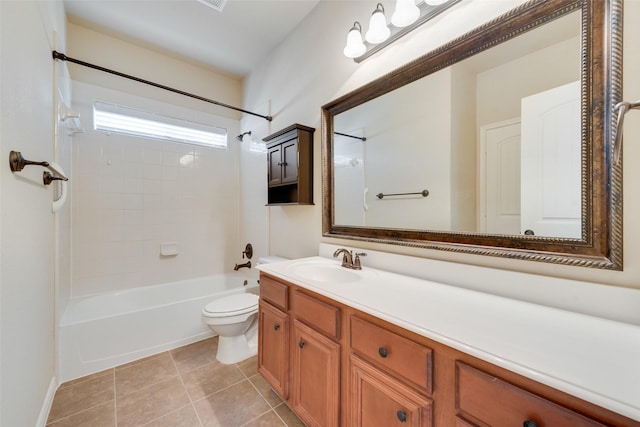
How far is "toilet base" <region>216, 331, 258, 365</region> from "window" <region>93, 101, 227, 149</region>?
7.14 ft

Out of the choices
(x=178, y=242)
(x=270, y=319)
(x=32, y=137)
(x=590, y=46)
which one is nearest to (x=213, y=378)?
(x=270, y=319)

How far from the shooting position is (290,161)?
202cm

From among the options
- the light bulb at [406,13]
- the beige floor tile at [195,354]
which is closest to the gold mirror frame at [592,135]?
the light bulb at [406,13]

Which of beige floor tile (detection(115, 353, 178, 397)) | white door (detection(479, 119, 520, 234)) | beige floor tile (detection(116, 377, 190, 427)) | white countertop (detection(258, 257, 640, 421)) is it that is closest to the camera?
white countertop (detection(258, 257, 640, 421))

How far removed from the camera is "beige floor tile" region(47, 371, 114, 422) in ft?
4.84

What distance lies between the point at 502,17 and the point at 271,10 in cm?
Answer: 176

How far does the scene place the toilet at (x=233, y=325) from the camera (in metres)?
1.88

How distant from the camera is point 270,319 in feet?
4.86

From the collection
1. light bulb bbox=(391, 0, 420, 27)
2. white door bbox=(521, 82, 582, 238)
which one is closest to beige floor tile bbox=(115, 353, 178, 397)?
white door bbox=(521, 82, 582, 238)

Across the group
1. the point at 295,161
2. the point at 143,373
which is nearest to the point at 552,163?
the point at 295,161

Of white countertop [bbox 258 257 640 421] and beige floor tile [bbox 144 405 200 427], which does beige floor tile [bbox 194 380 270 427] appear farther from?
white countertop [bbox 258 257 640 421]

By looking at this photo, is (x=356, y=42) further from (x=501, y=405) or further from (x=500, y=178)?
(x=501, y=405)

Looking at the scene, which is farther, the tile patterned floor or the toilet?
the toilet

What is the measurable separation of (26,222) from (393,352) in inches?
64.8
